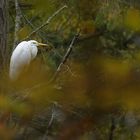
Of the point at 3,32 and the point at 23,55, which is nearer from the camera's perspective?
the point at 3,32

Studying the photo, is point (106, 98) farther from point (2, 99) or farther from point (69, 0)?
point (69, 0)

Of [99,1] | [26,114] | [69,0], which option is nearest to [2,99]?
[26,114]

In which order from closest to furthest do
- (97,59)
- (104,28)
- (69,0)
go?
(97,59) → (104,28) → (69,0)

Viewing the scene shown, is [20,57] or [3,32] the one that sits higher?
[3,32]

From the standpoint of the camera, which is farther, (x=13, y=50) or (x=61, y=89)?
(x=13, y=50)

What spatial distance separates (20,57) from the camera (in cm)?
449

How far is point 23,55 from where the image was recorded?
454 centimetres

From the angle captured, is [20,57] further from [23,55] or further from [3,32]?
[3,32]

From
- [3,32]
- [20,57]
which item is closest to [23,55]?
[20,57]

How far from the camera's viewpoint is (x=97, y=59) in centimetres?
119

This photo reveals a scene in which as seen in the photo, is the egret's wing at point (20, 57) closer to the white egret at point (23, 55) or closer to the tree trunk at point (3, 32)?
the white egret at point (23, 55)

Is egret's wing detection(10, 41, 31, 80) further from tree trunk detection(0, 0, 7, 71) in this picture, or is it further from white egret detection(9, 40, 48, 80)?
tree trunk detection(0, 0, 7, 71)

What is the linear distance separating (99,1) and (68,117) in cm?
230

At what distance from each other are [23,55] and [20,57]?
62 mm
